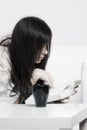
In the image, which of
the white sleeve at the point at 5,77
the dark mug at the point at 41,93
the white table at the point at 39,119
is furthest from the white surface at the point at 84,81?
the white table at the point at 39,119

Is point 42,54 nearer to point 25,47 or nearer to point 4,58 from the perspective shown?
point 25,47

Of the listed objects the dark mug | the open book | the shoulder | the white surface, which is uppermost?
the dark mug

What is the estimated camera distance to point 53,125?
1.10 meters

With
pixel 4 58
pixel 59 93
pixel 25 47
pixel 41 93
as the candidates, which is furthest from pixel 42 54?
pixel 41 93

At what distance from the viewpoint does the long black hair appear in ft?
6.03

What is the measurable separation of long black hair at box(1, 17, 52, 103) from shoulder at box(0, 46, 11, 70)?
0.02 m

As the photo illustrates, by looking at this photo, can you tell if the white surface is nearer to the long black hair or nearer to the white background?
the long black hair

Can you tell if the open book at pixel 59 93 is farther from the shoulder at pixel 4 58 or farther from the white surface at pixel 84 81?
the shoulder at pixel 4 58

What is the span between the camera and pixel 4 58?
73.1 inches

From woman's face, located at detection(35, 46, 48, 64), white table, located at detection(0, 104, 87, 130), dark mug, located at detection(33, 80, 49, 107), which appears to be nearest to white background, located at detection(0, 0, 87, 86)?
woman's face, located at detection(35, 46, 48, 64)

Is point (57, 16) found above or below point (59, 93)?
above

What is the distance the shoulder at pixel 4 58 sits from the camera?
71.6 inches

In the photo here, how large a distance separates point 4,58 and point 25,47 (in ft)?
0.43

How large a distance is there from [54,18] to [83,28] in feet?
0.66
